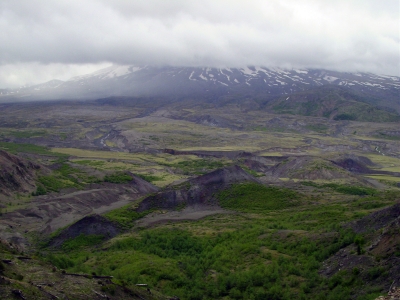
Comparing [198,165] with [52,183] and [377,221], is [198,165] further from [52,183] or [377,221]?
[377,221]

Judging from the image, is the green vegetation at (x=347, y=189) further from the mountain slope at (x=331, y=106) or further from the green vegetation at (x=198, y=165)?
the mountain slope at (x=331, y=106)

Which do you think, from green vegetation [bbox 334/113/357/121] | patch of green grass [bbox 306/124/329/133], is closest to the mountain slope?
green vegetation [bbox 334/113/357/121]

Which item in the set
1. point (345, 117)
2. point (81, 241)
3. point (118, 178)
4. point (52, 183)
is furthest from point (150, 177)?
point (345, 117)

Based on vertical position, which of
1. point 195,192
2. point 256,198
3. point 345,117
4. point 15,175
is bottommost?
point 256,198

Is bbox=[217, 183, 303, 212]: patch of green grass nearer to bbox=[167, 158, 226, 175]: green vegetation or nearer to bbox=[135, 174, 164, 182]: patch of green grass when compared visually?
bbox=[135, 174, 164, 182]: patch of green grass

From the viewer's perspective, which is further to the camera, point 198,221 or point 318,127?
point 318,127
